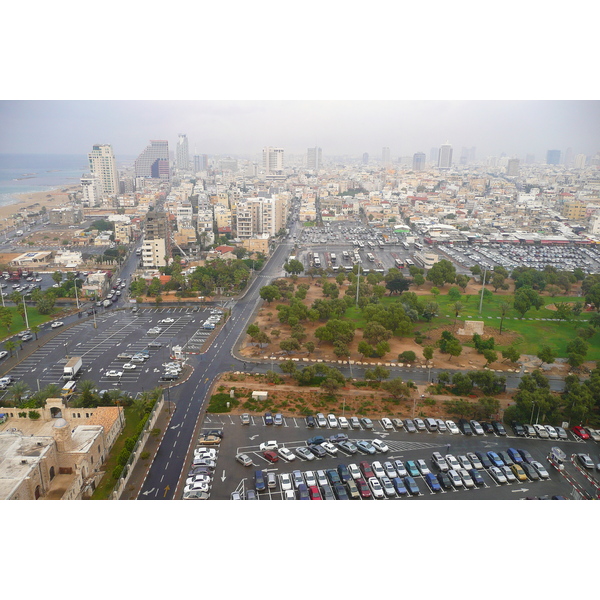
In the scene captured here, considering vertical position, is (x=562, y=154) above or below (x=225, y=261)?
above

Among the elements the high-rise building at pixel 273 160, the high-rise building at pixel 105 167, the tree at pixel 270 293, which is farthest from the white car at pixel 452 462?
the high-rise building at pixel 273 160

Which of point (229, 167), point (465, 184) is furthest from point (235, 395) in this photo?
point (229, 167)

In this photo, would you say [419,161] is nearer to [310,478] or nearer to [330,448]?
[330,448]

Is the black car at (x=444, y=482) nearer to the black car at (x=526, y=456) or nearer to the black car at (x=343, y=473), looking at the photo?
the black car at (x=343, y=473)

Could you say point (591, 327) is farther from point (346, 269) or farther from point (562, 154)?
point (562, 154)

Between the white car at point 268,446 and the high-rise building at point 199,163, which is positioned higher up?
the high-rise building at point 199,163

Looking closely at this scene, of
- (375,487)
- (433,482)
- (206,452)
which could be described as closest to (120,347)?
(206,452)
